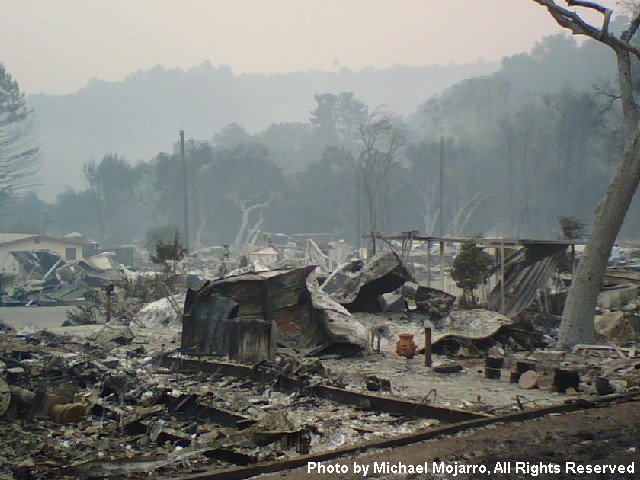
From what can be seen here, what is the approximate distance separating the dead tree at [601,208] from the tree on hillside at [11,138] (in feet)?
194

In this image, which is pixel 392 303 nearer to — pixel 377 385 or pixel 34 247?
pixel 377 385

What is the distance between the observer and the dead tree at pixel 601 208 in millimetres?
14773

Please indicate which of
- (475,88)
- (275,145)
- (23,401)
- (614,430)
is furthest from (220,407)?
(275,145)

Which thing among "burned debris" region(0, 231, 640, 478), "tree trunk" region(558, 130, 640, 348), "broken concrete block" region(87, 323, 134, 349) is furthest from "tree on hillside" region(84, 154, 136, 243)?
"tree trunk" region(558, 130, 640, 348)

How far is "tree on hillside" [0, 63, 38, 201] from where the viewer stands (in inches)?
2522

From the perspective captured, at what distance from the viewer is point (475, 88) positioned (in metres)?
76.5

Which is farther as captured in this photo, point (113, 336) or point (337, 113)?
point (337, 113)

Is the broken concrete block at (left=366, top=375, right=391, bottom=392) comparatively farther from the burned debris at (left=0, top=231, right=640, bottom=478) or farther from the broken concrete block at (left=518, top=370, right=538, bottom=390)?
the broken concrete block at (left=518, top=370, right=538, bottom=390)

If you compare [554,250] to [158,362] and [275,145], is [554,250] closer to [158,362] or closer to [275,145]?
[158,362]

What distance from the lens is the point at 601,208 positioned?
1512 cm

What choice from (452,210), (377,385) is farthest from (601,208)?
(452,210)

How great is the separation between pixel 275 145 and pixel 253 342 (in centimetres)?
8374

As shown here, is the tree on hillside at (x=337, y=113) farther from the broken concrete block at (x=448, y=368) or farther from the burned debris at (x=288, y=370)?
the broken concrete block at (x=448, y=368)

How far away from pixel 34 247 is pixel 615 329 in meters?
36.8
